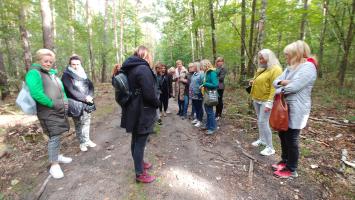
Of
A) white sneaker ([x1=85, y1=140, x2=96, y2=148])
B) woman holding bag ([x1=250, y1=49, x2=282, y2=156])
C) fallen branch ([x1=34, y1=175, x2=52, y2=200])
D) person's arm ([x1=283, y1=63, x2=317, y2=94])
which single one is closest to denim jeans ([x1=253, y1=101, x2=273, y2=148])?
woman holding bag ([x1=250, y1=49, x2=282, y2=156])

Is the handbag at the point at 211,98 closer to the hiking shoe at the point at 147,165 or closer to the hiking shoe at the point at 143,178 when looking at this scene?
the hiking shoe at the point at 147,165

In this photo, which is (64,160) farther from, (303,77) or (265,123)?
(303,77)

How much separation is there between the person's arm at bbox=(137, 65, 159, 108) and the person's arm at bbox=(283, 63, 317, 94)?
7.14ft

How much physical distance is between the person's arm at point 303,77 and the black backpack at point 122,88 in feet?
8.32

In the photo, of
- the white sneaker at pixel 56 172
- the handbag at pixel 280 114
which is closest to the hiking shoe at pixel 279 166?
the handbag at pixel 280 114

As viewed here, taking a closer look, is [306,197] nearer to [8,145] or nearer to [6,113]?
[8,145]

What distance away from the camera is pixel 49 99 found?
345cm

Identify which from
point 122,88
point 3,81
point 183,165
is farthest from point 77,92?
point 3,81

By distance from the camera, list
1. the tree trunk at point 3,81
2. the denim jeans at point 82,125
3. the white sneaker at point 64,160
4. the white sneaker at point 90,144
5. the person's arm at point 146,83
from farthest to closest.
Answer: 1. the tree trunk at point 3,81
2. the white sneaker at point 90,144
3. the denim jeans at point 82,125
4. the white sneaker at point 64,160
5. the person's arm at point 146,83

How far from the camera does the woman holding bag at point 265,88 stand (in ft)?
13.2

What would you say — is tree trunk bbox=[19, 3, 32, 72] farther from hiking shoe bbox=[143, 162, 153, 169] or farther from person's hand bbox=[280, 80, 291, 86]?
person's hand bbox=[280, 80, 291, 86]

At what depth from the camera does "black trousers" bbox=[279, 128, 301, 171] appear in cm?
339

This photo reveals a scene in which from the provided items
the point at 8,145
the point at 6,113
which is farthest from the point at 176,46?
the point at 8,145

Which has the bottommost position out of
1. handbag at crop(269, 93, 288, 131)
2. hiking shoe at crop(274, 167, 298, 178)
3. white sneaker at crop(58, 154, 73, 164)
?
hiking shoe at crop(274, 167, 298, 178)
